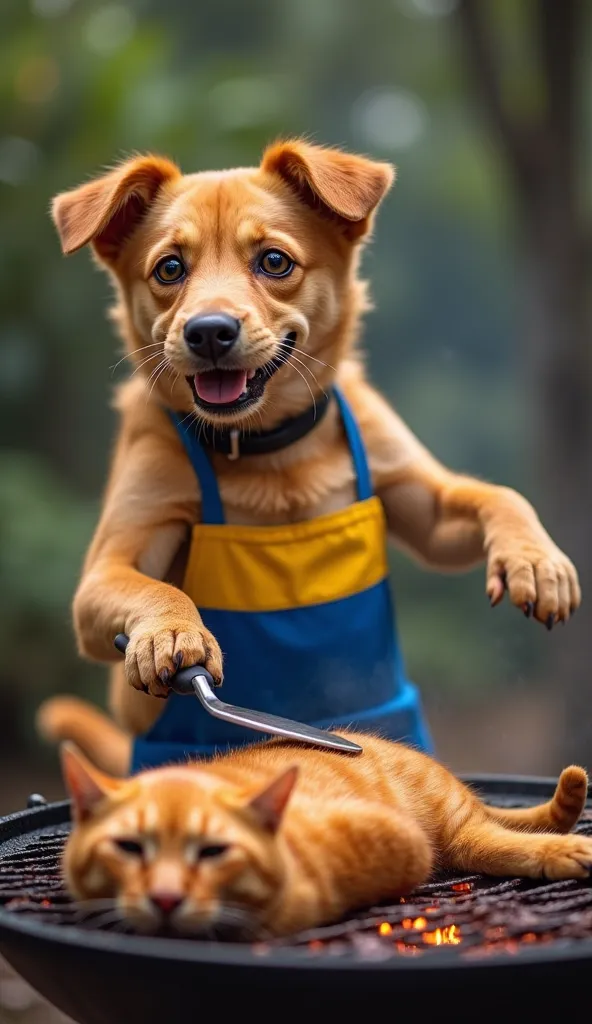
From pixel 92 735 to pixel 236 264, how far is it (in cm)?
144

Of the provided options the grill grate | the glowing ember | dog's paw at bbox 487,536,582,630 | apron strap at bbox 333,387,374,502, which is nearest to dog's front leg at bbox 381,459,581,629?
dog's paw at bbox 487,536,582,630

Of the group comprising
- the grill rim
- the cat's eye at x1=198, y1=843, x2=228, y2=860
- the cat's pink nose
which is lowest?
the grill rim

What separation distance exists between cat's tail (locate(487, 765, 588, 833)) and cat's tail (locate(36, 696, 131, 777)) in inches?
49.1

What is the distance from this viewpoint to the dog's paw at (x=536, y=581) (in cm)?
216

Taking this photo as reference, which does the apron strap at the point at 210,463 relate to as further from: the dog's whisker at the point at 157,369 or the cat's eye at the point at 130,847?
the cat's eye at the point at 130,847

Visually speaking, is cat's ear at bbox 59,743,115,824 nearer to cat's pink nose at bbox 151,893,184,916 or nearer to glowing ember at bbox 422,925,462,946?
cat's pink nose at bbox 151,893,184,916

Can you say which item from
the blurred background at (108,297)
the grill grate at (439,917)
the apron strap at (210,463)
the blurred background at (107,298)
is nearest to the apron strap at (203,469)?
the apron strap at (210,463)

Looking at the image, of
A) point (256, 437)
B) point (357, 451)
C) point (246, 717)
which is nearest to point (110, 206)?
point (256, 437)

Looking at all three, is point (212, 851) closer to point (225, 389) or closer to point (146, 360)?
point (225, 389)

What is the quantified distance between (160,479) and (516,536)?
26.7 inches

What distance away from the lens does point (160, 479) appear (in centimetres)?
239

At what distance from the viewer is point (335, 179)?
2336mm

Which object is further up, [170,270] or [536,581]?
[170,270]

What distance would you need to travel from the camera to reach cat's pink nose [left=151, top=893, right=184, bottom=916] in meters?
1.42
